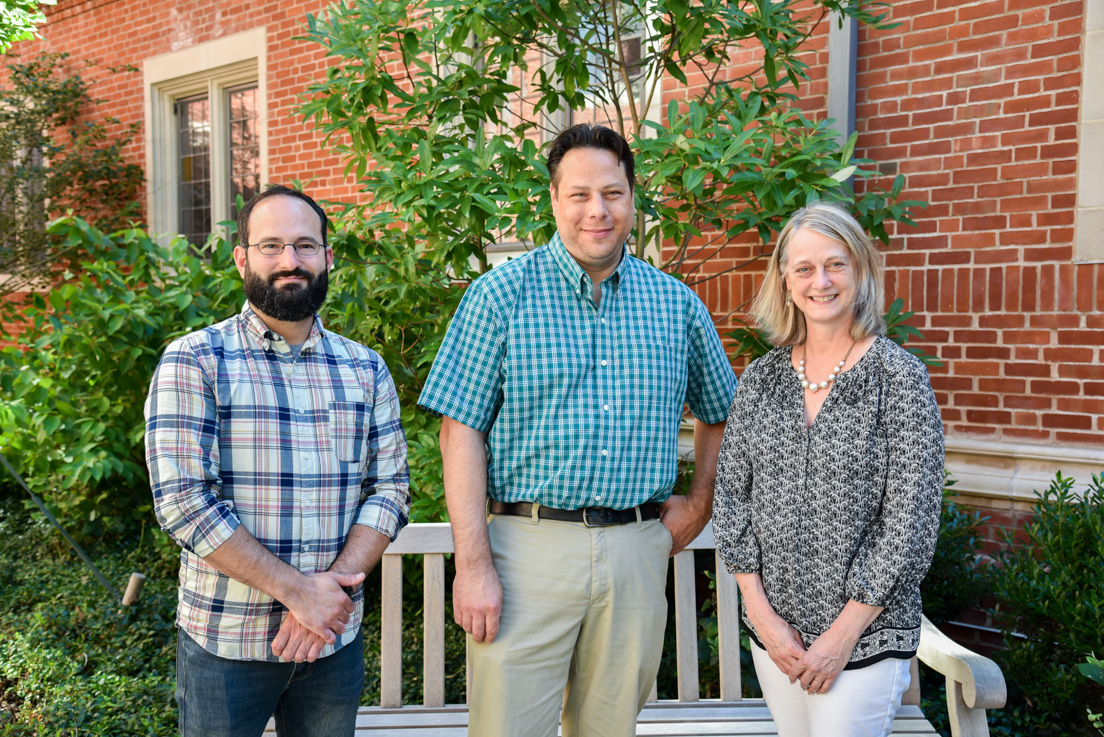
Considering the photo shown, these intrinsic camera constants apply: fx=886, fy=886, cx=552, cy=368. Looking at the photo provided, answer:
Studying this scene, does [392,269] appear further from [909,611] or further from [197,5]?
[197,5]

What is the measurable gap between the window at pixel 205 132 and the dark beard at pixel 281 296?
6378 mm

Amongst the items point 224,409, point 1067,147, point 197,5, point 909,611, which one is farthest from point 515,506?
point 197,5

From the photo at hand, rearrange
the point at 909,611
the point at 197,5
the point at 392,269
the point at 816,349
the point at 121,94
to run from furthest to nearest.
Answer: the point at 121,94
the point at 197,5
the point at 392,269
the point at 816,349
the point at 909,611

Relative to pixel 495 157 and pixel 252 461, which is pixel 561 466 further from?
pixel 495 157

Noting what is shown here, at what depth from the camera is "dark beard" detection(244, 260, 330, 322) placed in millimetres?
2059

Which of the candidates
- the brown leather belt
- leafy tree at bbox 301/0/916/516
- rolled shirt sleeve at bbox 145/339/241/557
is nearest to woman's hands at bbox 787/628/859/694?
the brown leather belt

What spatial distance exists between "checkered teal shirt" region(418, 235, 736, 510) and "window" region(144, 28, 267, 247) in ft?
21.1

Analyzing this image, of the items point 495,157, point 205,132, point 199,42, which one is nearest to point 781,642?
point 495,157

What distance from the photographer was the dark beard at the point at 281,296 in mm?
2059

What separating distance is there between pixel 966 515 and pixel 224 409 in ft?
11.7

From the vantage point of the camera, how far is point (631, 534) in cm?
228

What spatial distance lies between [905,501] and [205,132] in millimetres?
8801

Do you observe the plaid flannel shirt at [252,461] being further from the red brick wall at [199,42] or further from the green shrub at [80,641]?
the red brick wall at [199,42]

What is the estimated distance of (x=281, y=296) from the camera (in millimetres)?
2059
